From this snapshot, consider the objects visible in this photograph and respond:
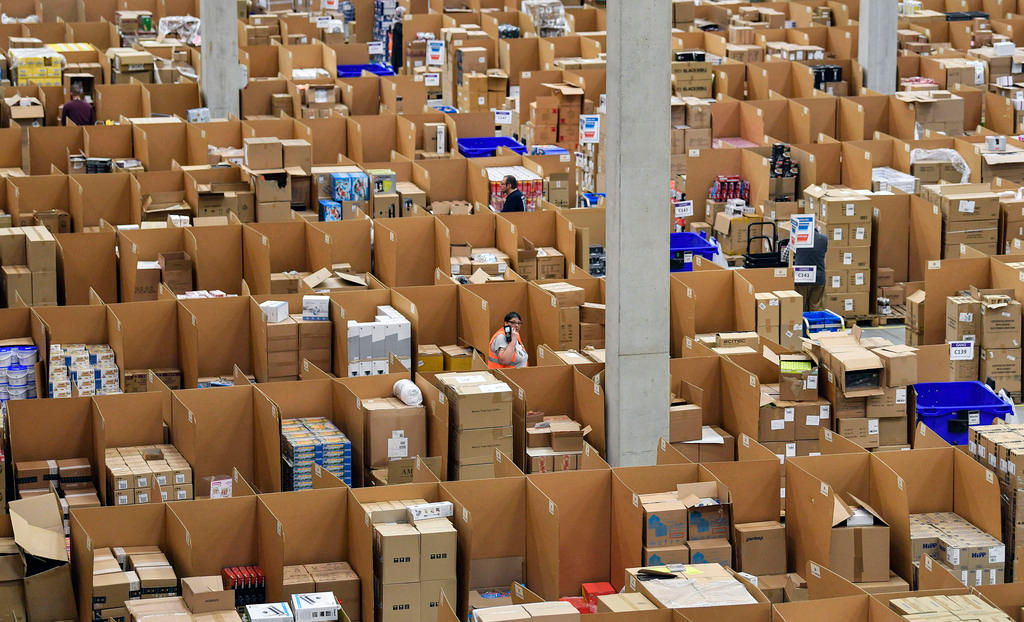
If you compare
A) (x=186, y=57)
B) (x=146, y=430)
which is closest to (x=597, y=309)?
(x=146, y=430)

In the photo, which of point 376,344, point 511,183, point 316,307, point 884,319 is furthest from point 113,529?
point 884,319

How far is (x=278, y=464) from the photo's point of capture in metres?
10.9

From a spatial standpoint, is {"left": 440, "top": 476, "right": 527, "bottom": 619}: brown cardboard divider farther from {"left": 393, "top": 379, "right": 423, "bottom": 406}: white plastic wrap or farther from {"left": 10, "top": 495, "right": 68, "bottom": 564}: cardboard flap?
{"left": 10, "top": 495, "right": 68, "bottom": 564}: cardboard flap

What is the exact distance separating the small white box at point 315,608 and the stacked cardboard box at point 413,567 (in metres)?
0.43

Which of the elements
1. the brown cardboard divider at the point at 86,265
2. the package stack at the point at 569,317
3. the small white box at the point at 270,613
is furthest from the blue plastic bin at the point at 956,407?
the brown cardboard divider at the point at 86,265

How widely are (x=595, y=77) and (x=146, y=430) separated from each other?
484 inches

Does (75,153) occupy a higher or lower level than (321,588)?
higher

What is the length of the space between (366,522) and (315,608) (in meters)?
0.79

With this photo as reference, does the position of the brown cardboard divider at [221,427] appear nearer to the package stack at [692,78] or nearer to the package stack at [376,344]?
the package stack at [376,344]

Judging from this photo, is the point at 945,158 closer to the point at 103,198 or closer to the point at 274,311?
the point at 274,311

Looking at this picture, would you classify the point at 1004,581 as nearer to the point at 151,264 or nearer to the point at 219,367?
the point at 219,367

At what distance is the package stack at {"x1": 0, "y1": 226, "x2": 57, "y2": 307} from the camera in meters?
13.8

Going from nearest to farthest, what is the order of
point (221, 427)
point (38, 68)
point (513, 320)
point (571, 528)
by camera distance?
point (571, 528)
point (221, 427)
point (513, 320)
point (38, 68)

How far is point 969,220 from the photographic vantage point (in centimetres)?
1600
